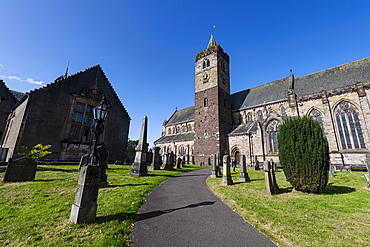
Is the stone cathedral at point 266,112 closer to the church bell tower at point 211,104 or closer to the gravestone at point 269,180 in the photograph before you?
the church bell tower at point 211,104

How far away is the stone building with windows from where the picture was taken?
12.3 meters

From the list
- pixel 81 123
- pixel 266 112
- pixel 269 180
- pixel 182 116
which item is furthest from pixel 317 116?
A: pixel 81 123

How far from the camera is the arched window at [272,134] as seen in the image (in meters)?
21.8

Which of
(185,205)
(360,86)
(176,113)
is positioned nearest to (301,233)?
(185,205)

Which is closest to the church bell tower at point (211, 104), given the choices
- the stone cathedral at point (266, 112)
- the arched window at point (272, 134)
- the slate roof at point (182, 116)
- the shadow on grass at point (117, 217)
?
the stone cathedral at point (266, 112)

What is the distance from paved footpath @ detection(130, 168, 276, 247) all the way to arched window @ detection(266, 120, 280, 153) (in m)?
20.1

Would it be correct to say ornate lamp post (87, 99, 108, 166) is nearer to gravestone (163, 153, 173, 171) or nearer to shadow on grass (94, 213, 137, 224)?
shadow on grass (94, 213, 137, 224)

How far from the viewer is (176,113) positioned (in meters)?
42.3

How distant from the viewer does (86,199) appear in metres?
3.40

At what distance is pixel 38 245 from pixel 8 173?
6.97 m

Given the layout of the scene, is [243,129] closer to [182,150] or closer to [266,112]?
[266,112]

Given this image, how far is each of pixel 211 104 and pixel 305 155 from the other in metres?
21.5

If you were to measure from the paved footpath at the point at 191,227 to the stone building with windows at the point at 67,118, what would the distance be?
11.1 m

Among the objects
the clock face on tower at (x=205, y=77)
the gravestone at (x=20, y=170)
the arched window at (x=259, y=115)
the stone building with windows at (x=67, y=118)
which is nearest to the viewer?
the gravestone at (x=20, y=170)
